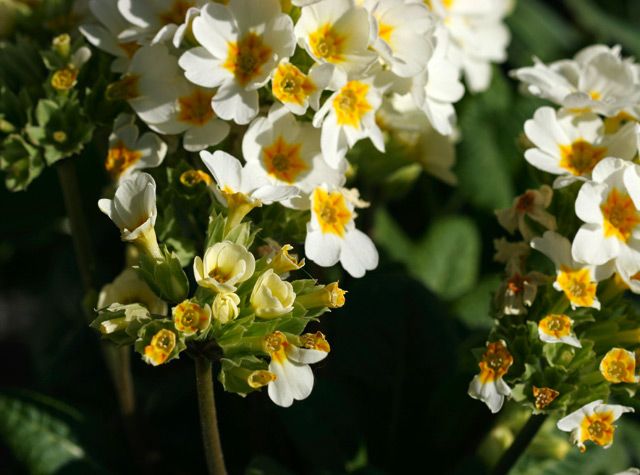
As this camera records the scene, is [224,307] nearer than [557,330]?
Yes

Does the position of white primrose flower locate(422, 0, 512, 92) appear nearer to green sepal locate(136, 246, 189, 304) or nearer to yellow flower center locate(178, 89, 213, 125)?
yellow flower center locate(178, 89, 213, 125)

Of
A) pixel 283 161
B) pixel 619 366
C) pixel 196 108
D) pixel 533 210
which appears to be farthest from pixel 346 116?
pixel 619 366

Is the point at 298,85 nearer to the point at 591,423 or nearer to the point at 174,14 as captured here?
the point at 174,14

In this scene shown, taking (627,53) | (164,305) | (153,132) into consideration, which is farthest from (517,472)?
(627,53)

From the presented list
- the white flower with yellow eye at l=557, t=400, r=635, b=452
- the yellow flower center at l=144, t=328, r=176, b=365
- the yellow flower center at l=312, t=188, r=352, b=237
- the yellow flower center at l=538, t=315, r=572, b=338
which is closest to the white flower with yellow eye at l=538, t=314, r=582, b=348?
the yellow flower center at l=538, t=315, r=572, b=338

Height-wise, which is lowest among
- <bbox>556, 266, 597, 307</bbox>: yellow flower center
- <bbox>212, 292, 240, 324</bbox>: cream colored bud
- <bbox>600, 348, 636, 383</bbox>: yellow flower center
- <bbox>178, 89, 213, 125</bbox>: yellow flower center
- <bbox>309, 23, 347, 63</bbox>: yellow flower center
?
<bbox>600, 348, 636, 383</bbox>: yellow flower center

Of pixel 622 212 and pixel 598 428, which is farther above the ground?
pixel 622 212
